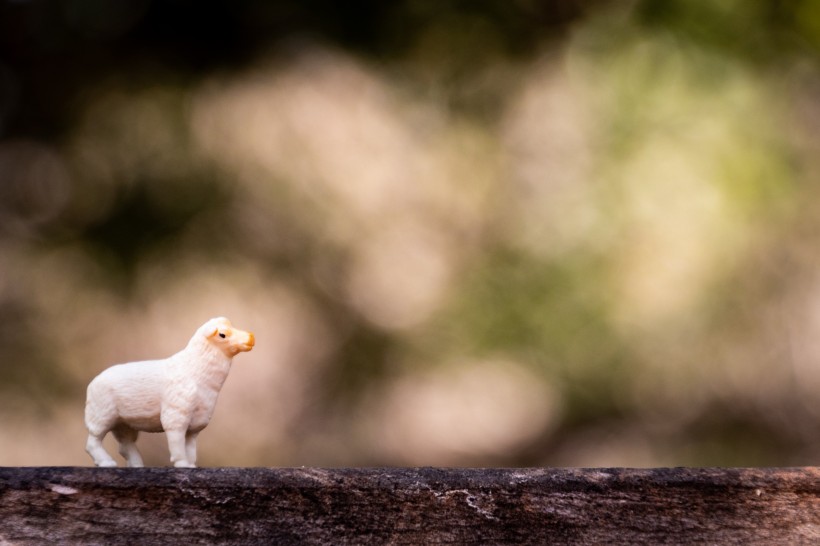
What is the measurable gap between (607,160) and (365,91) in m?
0.92

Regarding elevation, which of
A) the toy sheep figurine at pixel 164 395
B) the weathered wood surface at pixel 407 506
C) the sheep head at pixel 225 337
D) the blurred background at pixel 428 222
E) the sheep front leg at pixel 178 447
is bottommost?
the weathered wood surface at pixel 407 506

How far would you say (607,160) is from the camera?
3008mm

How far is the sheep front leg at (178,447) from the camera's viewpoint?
97 cm

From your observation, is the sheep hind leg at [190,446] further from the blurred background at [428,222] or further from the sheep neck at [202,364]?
the blurred background at [428,222]

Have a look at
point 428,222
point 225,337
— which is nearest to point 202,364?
point 225,337

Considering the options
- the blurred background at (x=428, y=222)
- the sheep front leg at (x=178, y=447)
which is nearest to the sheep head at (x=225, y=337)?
the sheep front leg at (x=178, y=447)

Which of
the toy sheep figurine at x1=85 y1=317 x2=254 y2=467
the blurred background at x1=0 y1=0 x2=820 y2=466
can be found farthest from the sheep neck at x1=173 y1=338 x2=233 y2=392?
the blurred background at x1=0 y1=0 x2=820 y2=466

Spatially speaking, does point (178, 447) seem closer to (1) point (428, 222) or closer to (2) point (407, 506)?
(2) point (407, 506)

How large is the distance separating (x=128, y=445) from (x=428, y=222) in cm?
212

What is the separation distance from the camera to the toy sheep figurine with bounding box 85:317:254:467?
3.26ft

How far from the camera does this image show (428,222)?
3096 millimetres

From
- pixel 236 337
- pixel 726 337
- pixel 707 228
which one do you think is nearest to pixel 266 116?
pixel 707 228

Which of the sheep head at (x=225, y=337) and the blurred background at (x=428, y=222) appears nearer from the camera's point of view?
the sheep head at (x=225, y=337)

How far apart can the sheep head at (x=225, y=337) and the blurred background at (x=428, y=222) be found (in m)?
1.95
